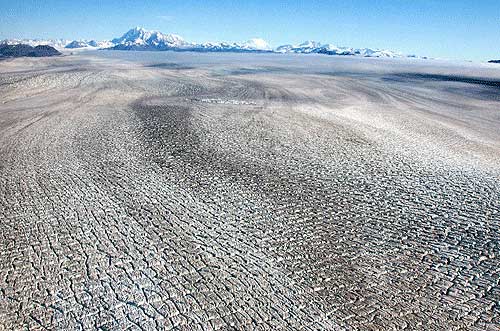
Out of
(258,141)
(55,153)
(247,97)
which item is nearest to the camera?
(55,153)

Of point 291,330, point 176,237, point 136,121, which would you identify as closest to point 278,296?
point 291,330

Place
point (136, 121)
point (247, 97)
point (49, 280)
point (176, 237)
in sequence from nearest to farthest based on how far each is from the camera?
point (49, 280), point (176, 237), point (136, 121), point (247, 97)

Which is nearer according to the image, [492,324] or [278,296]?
[492,324]

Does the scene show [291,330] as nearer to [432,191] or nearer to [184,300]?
[184,300]

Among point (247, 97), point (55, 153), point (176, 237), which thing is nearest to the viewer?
point (176, 237)

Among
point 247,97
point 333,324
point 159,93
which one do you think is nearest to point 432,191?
point 333,324

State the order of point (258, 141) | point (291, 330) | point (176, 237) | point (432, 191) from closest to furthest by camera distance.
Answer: point (291, 330), point (176, 237), point (432, 191), point (258, 141)

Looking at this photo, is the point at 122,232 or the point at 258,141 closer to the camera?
the point at 122,232

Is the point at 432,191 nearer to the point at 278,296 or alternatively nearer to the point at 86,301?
the point at 278,296

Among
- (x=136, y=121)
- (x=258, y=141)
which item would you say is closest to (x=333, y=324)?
(x=258, y=141)
